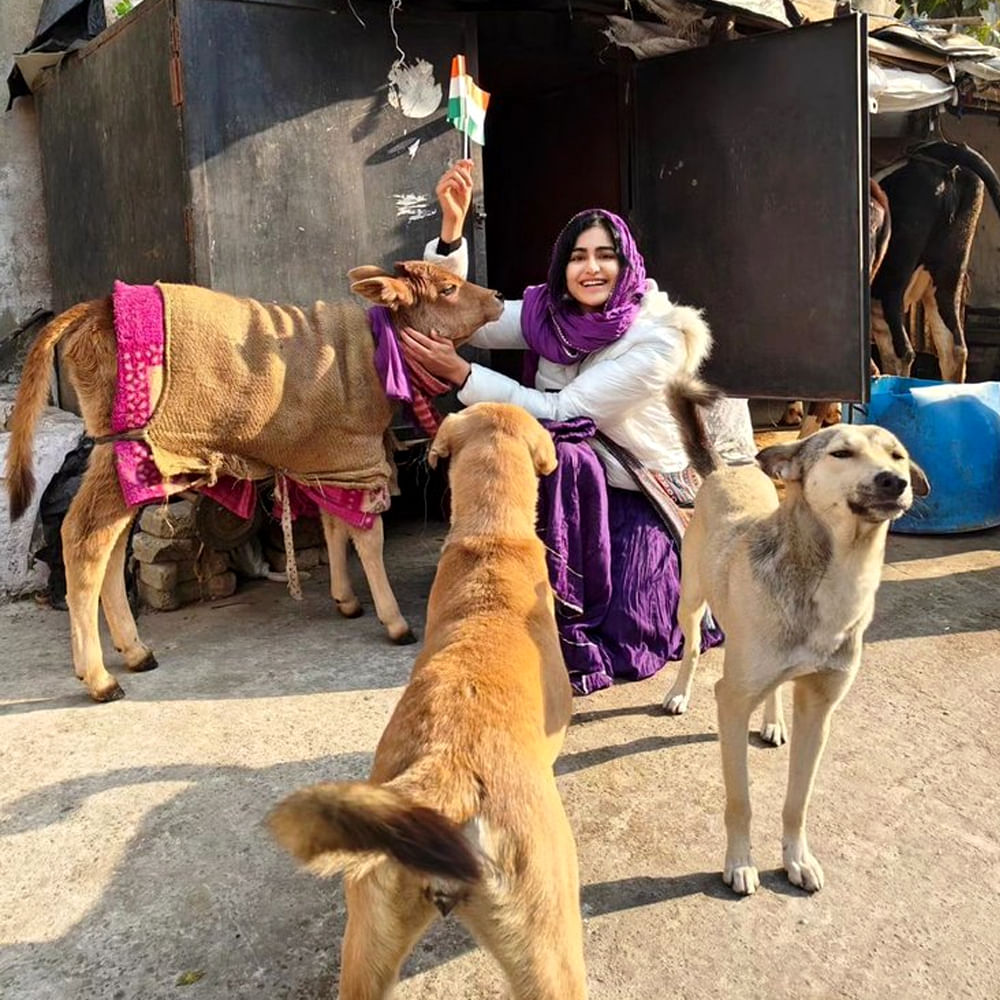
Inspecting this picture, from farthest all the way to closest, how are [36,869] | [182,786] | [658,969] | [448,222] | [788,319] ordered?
1. [788,319]
2. [448,222]
3. [182,786]
4. [36,869]
5. [658,969]

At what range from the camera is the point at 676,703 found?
11.8 ft

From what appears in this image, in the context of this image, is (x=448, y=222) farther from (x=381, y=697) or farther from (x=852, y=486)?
(x=852, y=486)

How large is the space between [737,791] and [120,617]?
8.79 ft

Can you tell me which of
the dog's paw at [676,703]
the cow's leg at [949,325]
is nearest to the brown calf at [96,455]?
the dog's paw at [676,703]

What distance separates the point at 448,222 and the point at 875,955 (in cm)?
355

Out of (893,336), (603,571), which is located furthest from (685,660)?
A: (893,336)

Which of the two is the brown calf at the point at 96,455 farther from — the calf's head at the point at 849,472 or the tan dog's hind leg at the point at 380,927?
the tan dog's hind leg at the point at 380,927

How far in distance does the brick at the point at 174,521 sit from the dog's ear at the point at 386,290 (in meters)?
1.56

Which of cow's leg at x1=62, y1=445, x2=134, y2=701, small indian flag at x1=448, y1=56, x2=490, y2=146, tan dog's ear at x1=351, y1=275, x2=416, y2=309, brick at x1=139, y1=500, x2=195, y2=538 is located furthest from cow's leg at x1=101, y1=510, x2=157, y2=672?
small indian flag at x1=448, y1=56, x2=490, y2=146

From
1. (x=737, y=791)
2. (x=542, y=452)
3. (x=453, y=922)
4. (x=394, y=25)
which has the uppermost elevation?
(x=394, y=25)

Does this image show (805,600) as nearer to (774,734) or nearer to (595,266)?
(774,734)

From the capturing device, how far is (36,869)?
2668 millimetres

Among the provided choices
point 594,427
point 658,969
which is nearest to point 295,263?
point 594,427

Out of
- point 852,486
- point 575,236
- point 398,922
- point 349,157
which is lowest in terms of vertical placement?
point 398,922
